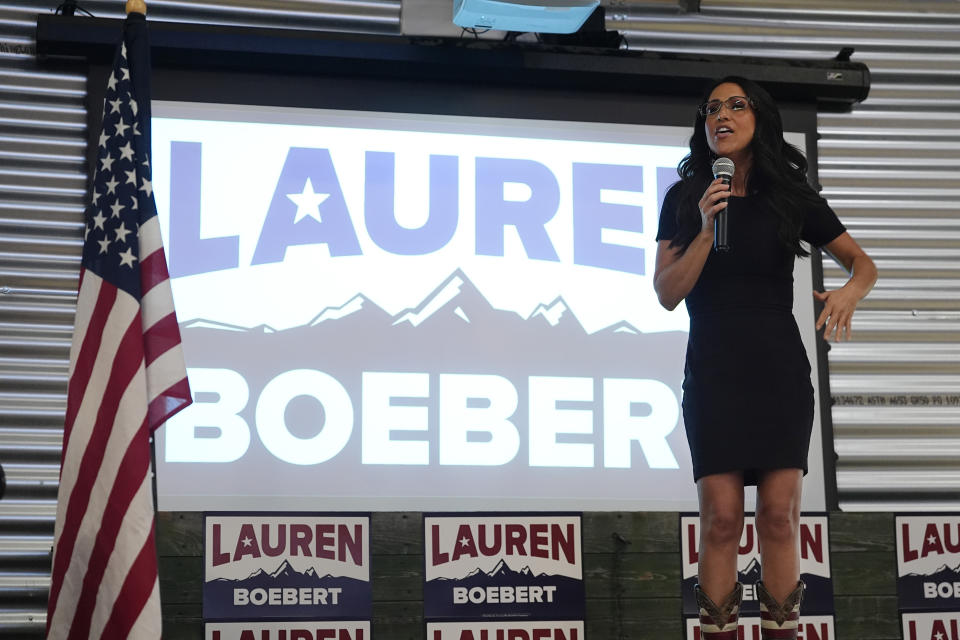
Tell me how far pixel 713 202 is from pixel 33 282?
2975 mm

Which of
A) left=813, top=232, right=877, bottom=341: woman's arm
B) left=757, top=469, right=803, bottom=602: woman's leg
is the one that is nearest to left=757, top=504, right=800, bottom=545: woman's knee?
left=757, top=469, right=803, bottom=602: woman's leg

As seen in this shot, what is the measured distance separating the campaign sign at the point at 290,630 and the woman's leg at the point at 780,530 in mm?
1397

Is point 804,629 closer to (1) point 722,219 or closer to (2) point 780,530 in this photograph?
(2) point 780,530

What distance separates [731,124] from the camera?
8.67 ft

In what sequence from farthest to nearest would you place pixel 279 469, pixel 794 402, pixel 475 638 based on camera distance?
pixel 279 469 → pixel 475 638 → pixel 794 402

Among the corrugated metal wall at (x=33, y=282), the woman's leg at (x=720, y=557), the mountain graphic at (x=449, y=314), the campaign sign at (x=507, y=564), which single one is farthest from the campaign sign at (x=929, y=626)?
the corrugated metal wall at (x=33, y=282)

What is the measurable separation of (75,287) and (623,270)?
2.23 metres

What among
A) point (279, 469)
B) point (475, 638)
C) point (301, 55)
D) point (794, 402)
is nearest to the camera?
point (794, 402)

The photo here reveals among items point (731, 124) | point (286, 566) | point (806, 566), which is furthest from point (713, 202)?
point (286, 566)

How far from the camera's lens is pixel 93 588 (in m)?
2.60

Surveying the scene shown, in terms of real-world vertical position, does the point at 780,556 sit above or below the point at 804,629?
above

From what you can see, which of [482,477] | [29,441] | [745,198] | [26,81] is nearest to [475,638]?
[482,477]

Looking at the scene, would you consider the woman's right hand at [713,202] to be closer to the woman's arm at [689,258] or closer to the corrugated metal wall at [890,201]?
the woman's arm at [689,258]

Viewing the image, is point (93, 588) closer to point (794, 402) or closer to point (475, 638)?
point (475, 638)
